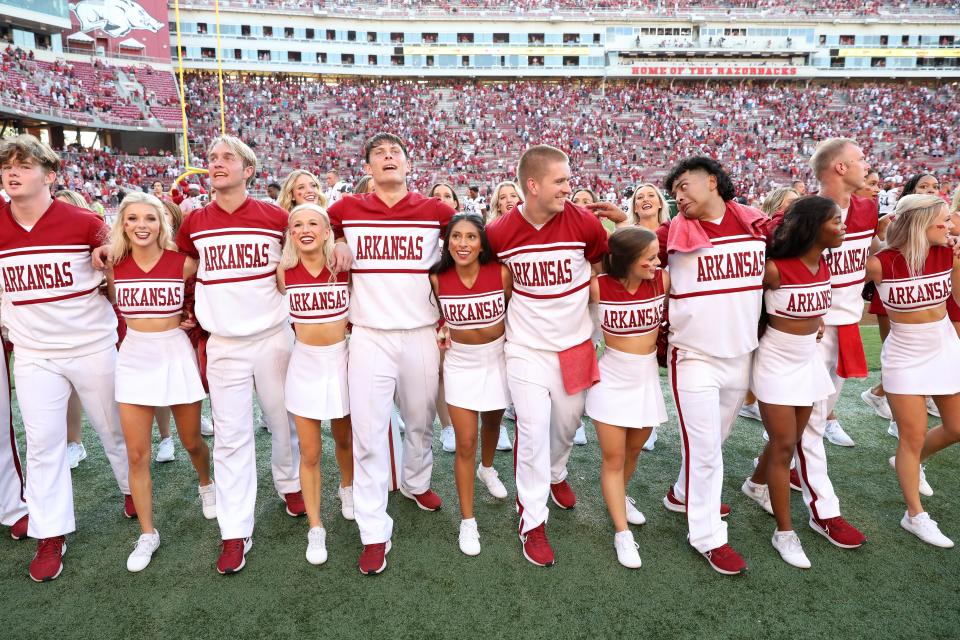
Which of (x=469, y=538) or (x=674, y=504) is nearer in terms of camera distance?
(x=469, y=538)

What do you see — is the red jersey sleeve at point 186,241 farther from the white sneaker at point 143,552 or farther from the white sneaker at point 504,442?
the white sneaker at point 504,442

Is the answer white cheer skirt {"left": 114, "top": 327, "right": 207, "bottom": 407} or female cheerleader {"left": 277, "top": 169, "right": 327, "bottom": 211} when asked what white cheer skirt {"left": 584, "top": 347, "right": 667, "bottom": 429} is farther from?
female cheerleader {"left": 277, "top": 169, "right": 327, "bottom": 211}

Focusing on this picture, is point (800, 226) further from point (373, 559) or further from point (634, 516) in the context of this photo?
point (373, 559)

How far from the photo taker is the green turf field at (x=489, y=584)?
268cm

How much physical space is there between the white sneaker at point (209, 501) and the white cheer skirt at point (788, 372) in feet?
10.8

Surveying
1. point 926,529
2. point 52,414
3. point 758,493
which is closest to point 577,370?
point 758,493

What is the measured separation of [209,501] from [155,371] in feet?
3.28

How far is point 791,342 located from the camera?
312 centimetres

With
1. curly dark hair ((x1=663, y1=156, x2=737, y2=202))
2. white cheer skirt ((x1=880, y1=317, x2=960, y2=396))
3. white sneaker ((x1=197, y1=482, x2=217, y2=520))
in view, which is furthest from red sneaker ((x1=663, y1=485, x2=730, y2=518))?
white sneaker ((x1=197, y1=482, x2=217, y2=520))

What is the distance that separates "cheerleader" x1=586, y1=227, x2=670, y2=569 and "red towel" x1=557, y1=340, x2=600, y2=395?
0.08 m

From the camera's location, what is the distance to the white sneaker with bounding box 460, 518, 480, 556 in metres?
3.23

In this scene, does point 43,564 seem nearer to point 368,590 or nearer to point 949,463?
point 368,590

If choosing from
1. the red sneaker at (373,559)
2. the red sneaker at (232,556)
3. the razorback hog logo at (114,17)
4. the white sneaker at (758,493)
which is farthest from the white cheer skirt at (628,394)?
the razorback hog logo at (114,17)

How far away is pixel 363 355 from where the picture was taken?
3189 millimetres
